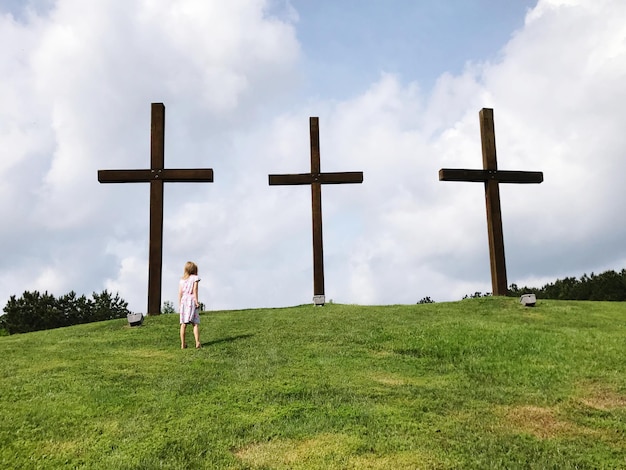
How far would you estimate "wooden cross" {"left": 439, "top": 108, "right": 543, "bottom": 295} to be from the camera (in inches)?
731

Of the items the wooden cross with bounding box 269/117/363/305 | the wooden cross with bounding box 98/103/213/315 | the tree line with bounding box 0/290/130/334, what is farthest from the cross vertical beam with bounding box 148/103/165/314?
the tree line with bounding box 0/290/130/334

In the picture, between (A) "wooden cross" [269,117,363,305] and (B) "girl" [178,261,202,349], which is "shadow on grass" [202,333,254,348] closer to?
(B) "girl" [178,261,202,349]

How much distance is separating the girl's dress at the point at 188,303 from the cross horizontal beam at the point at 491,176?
30.3 feet

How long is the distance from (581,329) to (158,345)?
1000 centimetres

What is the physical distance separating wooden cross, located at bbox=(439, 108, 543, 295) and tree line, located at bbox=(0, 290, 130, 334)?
32116mm

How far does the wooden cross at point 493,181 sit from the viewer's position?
1858 centimetres

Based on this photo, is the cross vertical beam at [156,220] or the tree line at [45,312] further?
the tree line at [45,312]

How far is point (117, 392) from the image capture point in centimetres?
875

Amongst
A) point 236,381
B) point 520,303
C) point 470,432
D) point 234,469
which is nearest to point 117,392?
point 236,381

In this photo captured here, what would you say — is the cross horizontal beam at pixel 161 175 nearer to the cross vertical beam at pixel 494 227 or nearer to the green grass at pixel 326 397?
the green grass at pixel 326 397

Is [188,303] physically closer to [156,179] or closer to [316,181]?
[156,179]

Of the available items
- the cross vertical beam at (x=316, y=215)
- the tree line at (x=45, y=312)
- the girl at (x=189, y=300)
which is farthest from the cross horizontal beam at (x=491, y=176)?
the tree line at (x=45, y=312)

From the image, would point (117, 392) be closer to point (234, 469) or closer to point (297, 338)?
point (234, 469)

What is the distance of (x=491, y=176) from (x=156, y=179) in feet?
35.3
